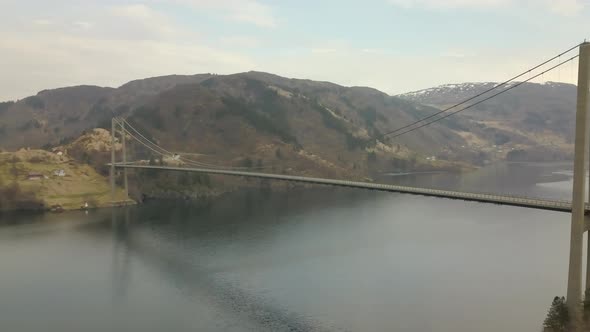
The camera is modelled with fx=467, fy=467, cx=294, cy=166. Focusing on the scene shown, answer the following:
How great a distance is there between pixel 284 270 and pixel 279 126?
293ft

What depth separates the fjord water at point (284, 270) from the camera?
24625 millimetres

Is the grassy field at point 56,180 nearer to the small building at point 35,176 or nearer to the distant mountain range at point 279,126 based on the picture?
the small building at point 35,176

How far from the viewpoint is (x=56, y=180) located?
62688 millimetres

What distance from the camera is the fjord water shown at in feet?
80.8

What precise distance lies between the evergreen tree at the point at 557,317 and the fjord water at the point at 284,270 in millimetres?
977

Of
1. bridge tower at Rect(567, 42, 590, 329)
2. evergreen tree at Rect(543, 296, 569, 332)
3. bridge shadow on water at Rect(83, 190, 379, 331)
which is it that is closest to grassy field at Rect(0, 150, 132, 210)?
bridge shadow on water at Rect(83, 190, 379, 331)

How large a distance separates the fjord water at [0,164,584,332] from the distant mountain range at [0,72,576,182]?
42.5 meters

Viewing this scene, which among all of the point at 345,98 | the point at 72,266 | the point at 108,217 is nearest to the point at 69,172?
the point at 108,217

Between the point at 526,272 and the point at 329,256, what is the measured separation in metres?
13.9

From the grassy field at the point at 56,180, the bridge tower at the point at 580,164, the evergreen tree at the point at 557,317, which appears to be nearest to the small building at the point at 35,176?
the grassy field at the point at 56,180

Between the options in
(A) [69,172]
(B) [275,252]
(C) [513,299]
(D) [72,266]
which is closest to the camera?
(C) [513,299]

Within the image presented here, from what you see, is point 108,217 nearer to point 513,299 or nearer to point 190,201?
point 190,201

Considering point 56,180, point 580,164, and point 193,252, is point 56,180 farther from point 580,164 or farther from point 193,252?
point 580,164

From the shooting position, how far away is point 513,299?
26.3 metres
